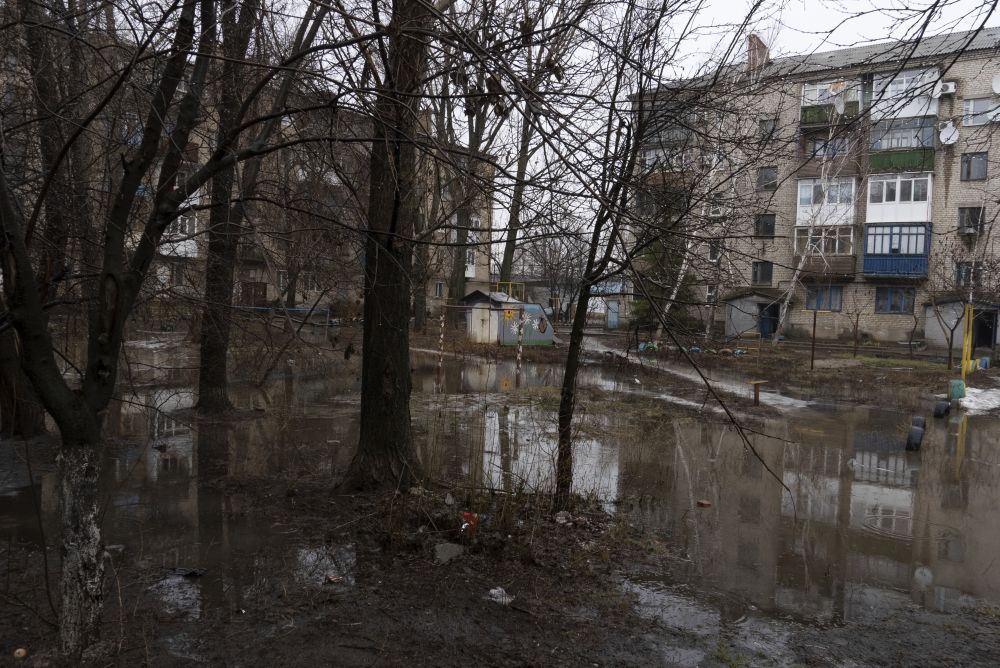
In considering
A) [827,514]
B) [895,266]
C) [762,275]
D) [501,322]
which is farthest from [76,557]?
[762,275]

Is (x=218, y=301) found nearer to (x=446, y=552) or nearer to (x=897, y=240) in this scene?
(x=446, y=552)

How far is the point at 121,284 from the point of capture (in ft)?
12.1

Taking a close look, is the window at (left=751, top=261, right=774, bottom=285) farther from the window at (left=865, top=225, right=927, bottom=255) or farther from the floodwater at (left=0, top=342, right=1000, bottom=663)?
the floodwater at (left=0, top=342, right=1000, bottom=663)

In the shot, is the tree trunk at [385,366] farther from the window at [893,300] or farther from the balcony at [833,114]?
the window at [893,300]

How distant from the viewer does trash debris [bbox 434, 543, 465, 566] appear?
207 inches

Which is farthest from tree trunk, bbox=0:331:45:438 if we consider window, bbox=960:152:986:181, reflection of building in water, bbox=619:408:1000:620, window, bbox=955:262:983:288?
window, bbox=960:152:986:181

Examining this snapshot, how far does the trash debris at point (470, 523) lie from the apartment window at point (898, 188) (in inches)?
1379

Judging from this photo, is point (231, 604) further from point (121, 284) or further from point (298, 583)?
point (121, 284)

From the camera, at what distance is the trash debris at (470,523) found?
18.2 feet

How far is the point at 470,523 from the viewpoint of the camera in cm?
557

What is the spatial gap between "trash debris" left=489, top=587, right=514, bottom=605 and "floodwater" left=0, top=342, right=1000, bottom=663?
0.95m

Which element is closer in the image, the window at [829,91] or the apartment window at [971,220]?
the window at [829,91]

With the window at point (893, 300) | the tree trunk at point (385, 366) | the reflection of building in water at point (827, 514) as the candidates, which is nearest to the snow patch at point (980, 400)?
the reflection of building in water at point (827, 514)

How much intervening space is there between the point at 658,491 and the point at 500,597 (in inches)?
162
